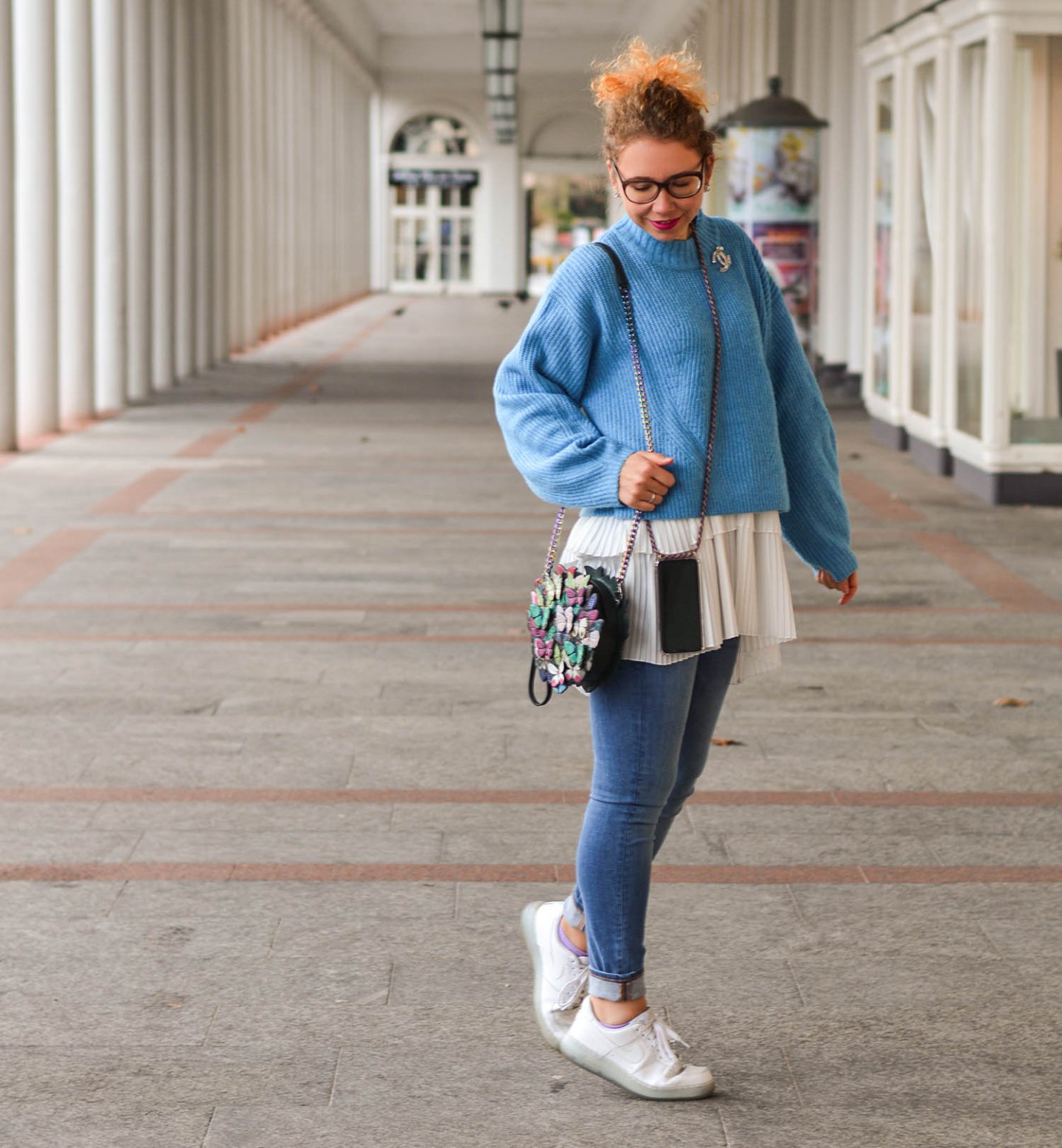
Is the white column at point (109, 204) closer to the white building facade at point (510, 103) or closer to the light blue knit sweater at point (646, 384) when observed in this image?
the white building facade at point (510, 103)

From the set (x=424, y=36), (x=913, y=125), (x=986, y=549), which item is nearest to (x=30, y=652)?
(x=986, y=549)

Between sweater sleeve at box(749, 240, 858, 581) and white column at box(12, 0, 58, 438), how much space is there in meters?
11.0

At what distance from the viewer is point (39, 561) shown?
8312 mm

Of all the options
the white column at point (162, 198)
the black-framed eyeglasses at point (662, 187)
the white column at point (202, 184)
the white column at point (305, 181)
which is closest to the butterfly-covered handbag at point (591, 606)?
the black-framed eyeglasses at point (662, 187)

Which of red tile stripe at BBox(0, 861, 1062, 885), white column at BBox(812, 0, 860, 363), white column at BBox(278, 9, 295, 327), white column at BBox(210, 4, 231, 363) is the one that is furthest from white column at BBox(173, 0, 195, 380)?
red tile stripe at BBox(0, 861, 1062, 885)

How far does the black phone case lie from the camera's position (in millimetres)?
2871

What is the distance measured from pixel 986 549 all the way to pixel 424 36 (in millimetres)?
42320

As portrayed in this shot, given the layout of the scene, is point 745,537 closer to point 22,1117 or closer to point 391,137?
point 22,1117

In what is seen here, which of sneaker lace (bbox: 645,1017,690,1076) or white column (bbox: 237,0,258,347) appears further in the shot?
white column (bbox: 237,0,258,347)

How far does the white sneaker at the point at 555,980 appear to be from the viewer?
319 cm

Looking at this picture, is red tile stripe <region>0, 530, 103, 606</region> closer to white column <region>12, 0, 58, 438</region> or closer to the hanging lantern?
white column <region>12, 0, 58, 438</region>

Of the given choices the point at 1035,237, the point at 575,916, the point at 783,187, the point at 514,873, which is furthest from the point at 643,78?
the point at 783,187

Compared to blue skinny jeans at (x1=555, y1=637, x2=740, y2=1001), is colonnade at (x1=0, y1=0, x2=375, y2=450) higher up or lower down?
higher up

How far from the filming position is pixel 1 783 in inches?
190
